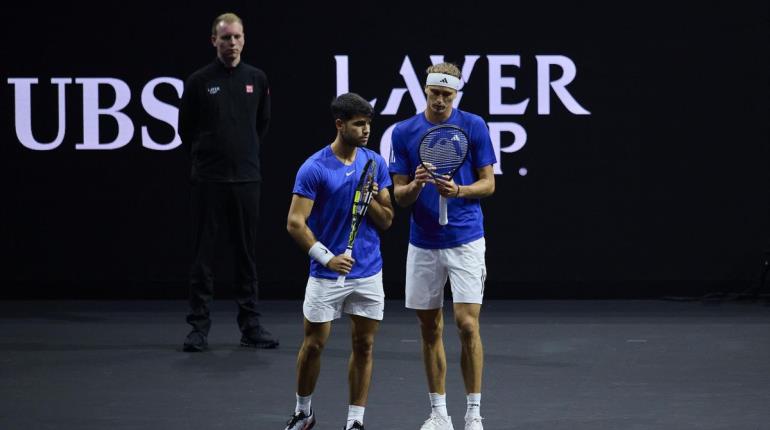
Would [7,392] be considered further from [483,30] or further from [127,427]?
[483,30]

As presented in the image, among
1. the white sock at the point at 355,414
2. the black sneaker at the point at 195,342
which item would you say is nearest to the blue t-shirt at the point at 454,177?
the white sock at the point at 355,414

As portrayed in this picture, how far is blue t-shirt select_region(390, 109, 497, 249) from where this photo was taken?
5.59 m

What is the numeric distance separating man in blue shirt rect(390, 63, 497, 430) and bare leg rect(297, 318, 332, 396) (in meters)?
0.50

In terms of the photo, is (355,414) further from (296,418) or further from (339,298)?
(339,298)

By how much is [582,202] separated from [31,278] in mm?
4015

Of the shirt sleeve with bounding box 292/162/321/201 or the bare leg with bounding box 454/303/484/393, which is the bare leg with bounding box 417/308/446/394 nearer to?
the bare leg with bounding box 454/303/484/393

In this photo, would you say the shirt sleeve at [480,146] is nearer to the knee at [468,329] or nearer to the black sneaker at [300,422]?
the knee at [468,329]

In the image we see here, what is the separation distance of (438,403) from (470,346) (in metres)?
0.27

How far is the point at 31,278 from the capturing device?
9734mm

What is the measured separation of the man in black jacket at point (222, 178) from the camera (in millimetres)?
7613

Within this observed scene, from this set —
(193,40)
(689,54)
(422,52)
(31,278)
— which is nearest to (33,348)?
(31,278)

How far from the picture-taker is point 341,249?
5.30 metres

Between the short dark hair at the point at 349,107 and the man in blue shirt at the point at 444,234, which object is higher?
the short dark hair at the point at 349,107

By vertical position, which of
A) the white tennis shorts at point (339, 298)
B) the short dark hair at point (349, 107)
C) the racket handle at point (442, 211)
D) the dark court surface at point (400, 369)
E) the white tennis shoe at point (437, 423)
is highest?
the short dark hair at point (349, 107)
